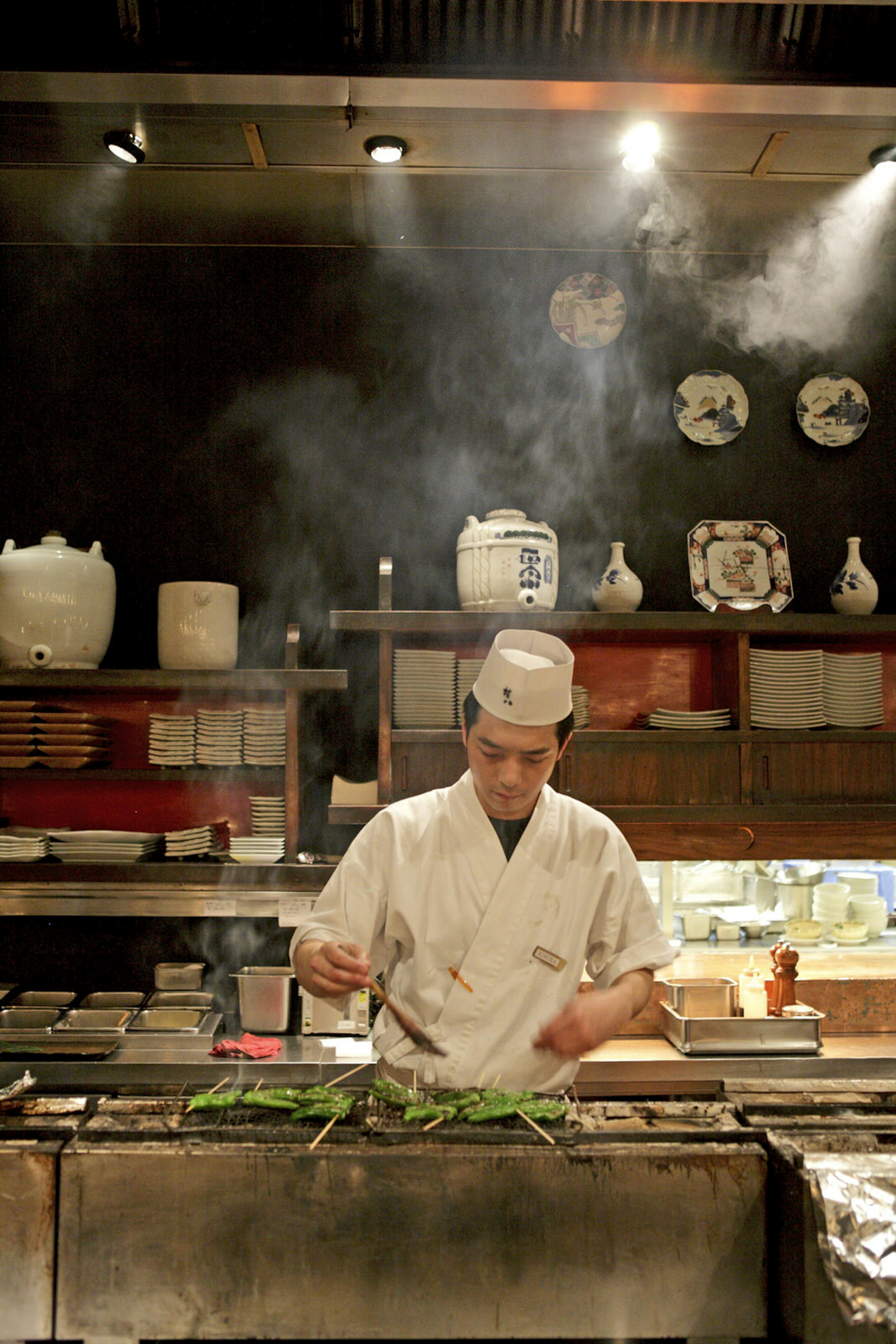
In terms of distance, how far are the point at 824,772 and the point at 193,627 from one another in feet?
7.64

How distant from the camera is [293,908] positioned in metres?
3.17

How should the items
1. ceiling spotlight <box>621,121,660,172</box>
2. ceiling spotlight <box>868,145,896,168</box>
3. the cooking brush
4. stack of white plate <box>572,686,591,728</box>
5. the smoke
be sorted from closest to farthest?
the cooking brush → ceiling spotlight <box>621,121,660,172</box> → ceiling spotlight <box>868,145,896,168</box> → stack of white plate <box>572,686,591,728</box> → the smoke

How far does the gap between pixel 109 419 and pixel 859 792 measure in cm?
330

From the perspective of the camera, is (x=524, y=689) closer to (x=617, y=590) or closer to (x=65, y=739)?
(x=617, y=590)

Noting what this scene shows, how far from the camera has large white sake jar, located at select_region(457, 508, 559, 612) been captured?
127 inches

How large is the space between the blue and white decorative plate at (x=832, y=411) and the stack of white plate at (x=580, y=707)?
63.8 inches

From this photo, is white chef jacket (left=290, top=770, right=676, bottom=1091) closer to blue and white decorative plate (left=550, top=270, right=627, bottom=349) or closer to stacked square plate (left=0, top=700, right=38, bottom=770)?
stacked square plate (left=0, top=700, right=38, bottom=770)

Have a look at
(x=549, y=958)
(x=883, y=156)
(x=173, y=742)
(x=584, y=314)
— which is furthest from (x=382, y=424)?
(x=549, y=958)

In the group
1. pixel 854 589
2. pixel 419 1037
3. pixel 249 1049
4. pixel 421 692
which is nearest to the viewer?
pixel 419 1037

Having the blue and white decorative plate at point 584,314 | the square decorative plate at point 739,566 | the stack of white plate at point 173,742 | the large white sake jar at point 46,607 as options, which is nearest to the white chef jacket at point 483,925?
the stack of white plate at point 173,742

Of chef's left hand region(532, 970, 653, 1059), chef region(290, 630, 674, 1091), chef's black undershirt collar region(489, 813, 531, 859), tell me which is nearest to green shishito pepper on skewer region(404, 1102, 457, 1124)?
chef's left hand region(532, 970, 653, 1059)

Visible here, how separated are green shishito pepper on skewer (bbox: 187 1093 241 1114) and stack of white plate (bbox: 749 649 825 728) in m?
2.28

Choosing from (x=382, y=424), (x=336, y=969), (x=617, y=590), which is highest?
(x=382, y=424)

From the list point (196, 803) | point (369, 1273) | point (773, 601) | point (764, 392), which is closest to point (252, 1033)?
point (196, 803)
